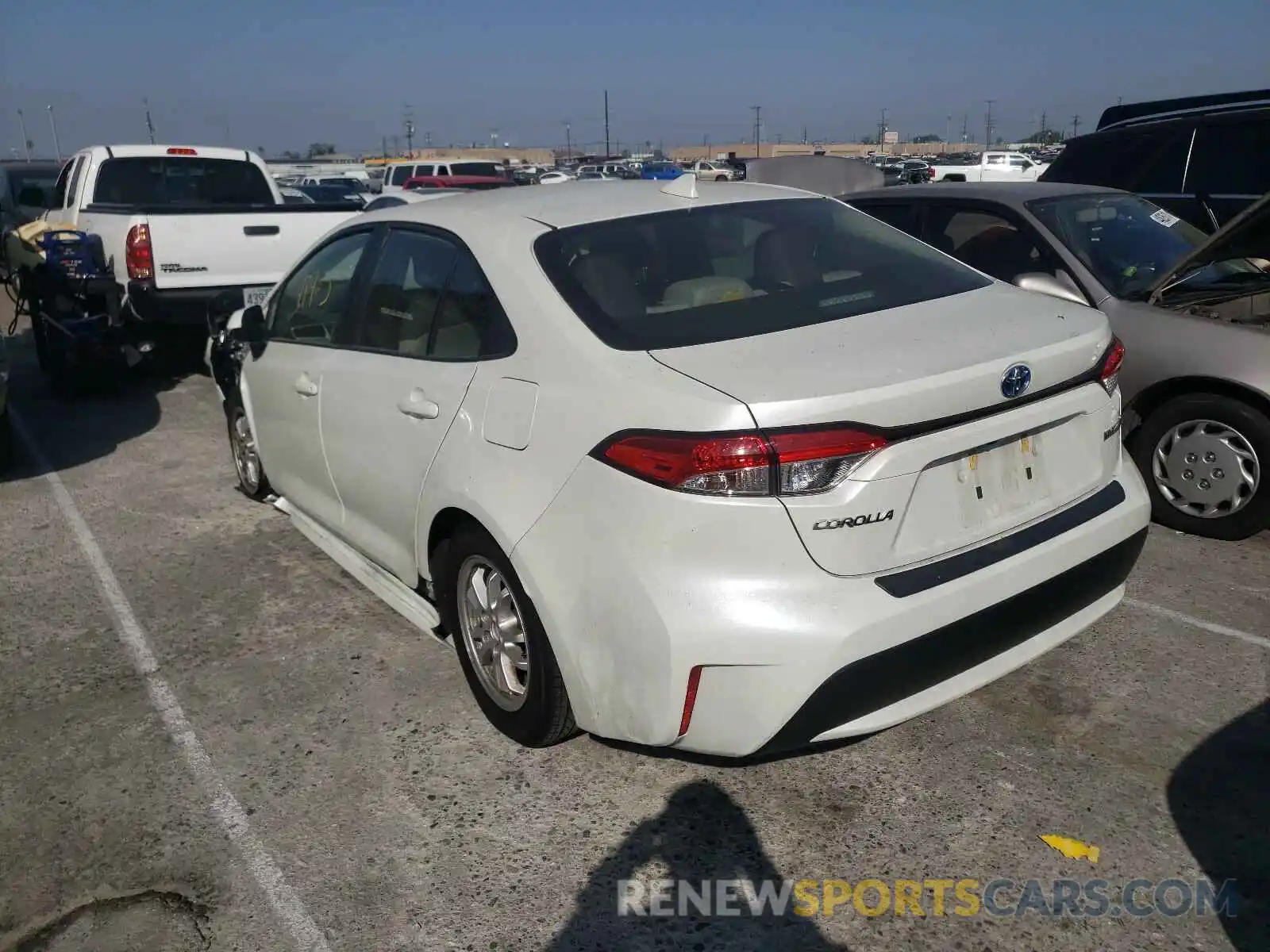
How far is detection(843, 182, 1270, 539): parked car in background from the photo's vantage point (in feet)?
15.1

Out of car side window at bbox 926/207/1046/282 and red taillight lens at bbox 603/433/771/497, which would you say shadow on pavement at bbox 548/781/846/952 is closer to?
red taillight lens at bbox 603/433/771/497

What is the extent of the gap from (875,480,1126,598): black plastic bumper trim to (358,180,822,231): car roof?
157cm

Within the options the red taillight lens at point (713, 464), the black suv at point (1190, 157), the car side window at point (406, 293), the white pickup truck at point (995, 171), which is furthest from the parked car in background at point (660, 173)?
the red taillight lens at point (713, 464)

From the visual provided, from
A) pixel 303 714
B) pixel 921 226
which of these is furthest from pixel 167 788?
pixel 921 226

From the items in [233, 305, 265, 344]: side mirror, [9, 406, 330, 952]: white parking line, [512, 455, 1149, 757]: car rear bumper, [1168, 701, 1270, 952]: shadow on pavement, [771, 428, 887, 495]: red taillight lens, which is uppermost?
[771, 428, 887, 495]: red taillight lens

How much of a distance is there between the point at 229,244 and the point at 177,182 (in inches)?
102

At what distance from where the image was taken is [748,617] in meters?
2.47

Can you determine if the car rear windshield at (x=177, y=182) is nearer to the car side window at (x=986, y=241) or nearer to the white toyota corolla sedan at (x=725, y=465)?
the car side window at (x=986, y=241)

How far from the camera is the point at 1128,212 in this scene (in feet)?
19.0

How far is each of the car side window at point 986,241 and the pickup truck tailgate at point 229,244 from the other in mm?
4596

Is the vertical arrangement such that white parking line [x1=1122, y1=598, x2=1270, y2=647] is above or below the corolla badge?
below

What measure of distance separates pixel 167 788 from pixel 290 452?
1791 millimetres

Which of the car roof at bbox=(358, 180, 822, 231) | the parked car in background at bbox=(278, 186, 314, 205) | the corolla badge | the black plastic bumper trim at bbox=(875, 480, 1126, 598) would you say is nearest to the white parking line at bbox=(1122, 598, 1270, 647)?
the black plastic bumper trim at bbox=(875, 480, 1126, 598)

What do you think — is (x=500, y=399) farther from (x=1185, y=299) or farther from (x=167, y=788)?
(x=1185, y=299)
